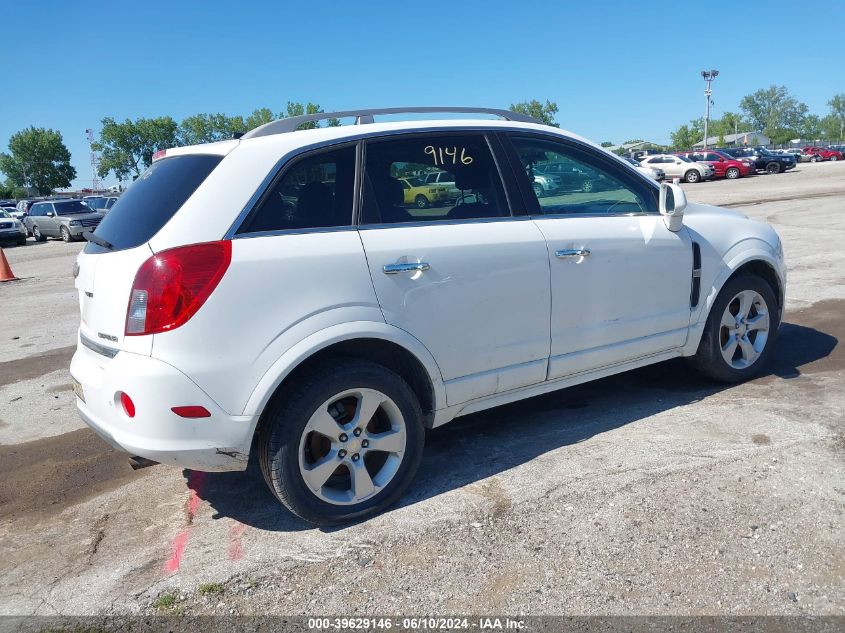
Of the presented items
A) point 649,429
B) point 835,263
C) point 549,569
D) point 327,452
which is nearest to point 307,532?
point 327,452

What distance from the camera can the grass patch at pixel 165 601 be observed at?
285 cm

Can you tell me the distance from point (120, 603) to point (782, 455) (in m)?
3.33

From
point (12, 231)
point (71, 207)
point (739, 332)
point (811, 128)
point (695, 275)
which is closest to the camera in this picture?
point (695, 275)

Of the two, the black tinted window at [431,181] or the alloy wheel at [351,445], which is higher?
the black tinted window at [431,181]

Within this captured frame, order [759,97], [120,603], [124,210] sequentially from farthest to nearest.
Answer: [759,97], [124,210], [120,603]

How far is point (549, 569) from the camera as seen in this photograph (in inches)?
115

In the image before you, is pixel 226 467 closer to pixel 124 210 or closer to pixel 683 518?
pixel 124 210

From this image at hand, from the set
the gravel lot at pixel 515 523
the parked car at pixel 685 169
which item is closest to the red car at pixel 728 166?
the parked car at pixel 685 169

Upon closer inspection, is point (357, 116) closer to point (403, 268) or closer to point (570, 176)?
point (403, 268)

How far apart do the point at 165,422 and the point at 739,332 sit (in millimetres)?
3813

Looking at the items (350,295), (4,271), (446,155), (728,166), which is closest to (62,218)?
(4,271)

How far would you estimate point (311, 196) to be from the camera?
133 inches

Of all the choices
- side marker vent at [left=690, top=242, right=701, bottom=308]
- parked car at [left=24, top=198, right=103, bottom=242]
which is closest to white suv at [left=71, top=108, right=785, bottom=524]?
side marker vent at [left=690, top=242, right=701, bottom=308]

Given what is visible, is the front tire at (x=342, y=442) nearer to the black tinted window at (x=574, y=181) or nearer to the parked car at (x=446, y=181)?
the parked car at (x=446, y=181)
